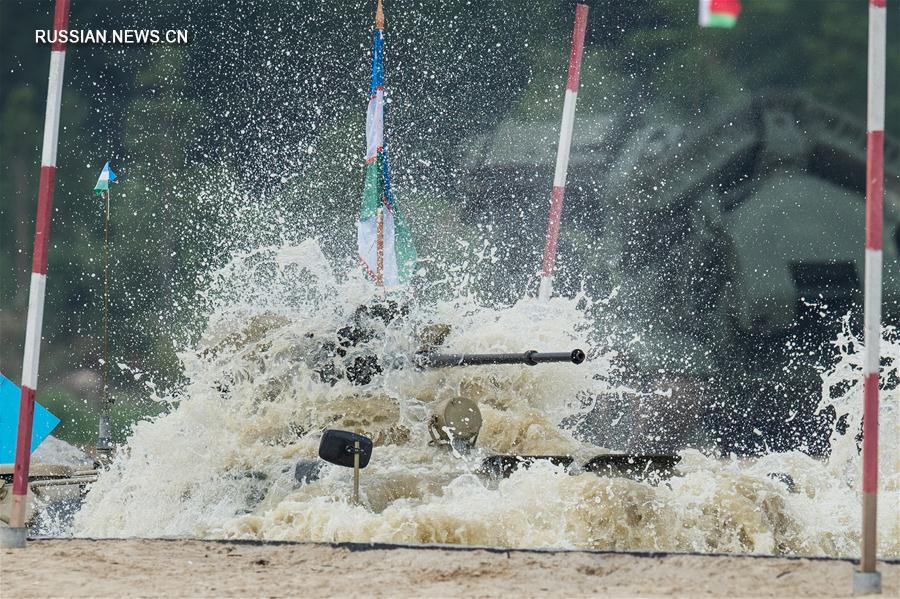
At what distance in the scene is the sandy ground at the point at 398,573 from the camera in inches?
248

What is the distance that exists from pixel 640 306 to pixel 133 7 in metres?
8.00

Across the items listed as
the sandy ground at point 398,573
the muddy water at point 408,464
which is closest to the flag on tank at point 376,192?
the muddy water at point 408,464

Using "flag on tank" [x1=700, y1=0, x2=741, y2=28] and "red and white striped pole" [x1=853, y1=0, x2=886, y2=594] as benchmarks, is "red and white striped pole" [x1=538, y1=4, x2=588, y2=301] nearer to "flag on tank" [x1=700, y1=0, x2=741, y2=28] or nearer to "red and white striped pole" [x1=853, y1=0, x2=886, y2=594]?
"flag on tank" [x1=700, y1=0, x2=741, y2=28]

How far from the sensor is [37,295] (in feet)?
26.1

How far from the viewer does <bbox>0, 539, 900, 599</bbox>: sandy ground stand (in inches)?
248

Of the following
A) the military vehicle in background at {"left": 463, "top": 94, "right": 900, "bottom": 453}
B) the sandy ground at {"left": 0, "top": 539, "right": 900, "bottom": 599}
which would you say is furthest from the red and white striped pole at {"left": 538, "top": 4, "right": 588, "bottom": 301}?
the military vehicle in background at {"left": 463, "top": 94, "right": 900, "bottom": 453}

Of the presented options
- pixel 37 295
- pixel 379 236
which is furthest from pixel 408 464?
pixel 379 236

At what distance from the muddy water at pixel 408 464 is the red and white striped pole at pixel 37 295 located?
1.23m

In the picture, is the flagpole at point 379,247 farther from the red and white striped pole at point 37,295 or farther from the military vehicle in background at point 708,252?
the red and white striped pole at point 37,295

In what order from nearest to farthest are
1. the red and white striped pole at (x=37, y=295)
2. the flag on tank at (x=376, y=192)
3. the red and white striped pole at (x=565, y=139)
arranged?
the red and white striped pole at (x=37, y=295), the red and white striped pole at (x=565, y=139), the flag on tank at (x=376, y=192)

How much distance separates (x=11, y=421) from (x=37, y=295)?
345 centimetres

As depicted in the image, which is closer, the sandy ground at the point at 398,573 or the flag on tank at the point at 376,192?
the sandy ground at the point at 398,573

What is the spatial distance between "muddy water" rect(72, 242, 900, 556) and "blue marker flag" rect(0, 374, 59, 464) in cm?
70

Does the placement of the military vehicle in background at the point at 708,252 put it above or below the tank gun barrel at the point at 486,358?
above
